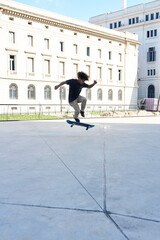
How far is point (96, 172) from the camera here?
12.8 ft

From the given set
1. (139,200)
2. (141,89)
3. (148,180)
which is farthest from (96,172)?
(141,89)

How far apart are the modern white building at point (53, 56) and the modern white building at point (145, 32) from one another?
242 inches

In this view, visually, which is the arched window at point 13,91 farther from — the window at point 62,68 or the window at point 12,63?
the window at point 62,68

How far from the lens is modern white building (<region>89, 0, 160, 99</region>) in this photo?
49.0 meters

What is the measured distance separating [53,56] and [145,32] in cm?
2435

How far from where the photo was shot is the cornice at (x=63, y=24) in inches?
1212

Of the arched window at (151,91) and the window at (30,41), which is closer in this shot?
the window at (30,41)

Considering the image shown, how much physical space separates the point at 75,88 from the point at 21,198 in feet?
18.0

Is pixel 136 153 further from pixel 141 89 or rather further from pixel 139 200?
pixel 141 89

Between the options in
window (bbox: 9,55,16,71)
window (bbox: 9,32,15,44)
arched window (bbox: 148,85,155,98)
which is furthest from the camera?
arched window (bbox: 148,85,155,98)

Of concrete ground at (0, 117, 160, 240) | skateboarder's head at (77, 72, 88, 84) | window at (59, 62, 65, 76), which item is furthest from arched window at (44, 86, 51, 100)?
concrete ground at (0, 117, 160, 240)

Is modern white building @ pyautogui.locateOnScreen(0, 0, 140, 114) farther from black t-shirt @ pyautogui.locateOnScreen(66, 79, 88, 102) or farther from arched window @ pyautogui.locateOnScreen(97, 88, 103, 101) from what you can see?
black t-shirt @ pyautogui.locateOnScreen(66, 79, 88, 102)

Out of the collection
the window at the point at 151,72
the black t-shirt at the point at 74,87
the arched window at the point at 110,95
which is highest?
the window at the point at 151,72

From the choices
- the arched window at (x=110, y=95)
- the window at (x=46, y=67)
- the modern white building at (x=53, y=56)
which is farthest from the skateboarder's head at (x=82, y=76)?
the arched window at (x=110, y=95)
